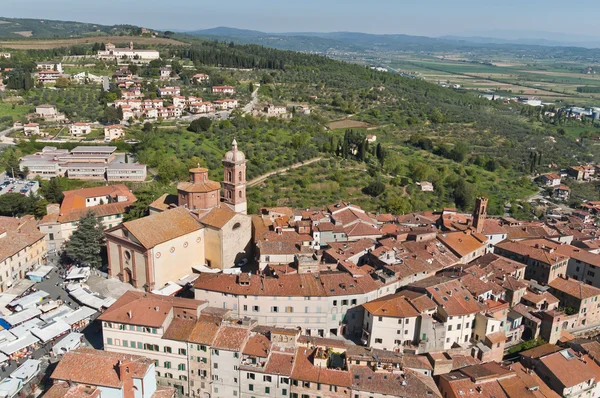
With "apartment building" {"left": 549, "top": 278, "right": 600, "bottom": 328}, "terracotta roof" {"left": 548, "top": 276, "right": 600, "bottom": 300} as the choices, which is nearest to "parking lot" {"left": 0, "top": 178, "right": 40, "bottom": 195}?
"terracotta roof" {"left": 548, "top": 276, "right": 600, "bottom": 300}

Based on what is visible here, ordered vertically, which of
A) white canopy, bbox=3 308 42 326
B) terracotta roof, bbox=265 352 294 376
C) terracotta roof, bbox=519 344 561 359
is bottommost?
terracotta roof, bbox=519 344 561 359

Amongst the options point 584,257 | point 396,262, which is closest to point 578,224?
point 584,257

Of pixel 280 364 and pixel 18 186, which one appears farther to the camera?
pixel 18 186

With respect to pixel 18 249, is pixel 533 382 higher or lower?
lower

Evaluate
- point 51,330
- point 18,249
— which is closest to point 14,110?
point 18,249

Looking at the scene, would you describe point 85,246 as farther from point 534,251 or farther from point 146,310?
point 534,251

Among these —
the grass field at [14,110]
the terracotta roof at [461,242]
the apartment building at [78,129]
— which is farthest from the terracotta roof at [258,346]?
the grass field at [14,110]

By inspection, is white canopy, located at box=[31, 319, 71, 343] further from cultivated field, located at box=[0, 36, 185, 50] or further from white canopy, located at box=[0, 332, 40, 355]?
cultivated field, located at box=[0, 36, 185, 50]
